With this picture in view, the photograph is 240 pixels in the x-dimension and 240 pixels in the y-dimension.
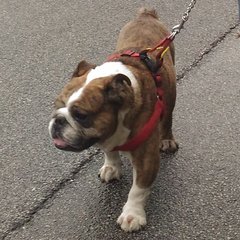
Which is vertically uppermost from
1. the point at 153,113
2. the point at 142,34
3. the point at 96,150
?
the point at 142,34

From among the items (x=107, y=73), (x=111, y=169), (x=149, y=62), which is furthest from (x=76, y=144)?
(x=111, y=169)

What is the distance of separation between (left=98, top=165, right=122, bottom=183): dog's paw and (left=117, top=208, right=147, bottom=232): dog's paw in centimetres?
29

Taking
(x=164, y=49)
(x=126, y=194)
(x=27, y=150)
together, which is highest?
(x=164, y=49)

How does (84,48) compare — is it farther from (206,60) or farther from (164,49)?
(164,49)

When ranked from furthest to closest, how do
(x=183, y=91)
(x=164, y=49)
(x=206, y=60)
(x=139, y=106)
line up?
(x=206, y=60), (x=183, y=91), (x=164, y=49), (x=139, y=106)

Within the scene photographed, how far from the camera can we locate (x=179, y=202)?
2.91 m

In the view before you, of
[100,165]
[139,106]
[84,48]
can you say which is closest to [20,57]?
[84,48]

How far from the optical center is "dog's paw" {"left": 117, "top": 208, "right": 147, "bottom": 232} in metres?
2.70

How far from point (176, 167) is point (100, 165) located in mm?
424

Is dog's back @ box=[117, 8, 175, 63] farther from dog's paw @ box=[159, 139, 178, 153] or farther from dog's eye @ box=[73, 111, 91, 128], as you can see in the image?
dog's eye @ box=[73, 111, 91, 128]

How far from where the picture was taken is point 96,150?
3.22 m

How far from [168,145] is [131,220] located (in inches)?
24.9

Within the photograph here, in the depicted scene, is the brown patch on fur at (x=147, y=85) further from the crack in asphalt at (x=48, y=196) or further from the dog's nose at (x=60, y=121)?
the crack in asphalt at (x=48, y=196)

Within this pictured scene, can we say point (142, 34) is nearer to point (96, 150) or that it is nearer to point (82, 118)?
point (96, 150)
